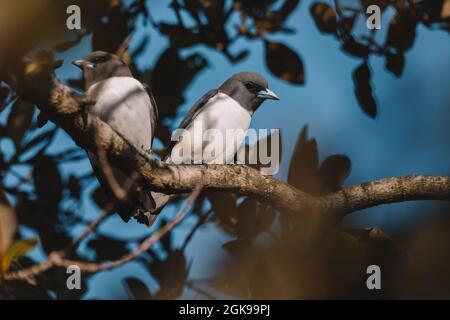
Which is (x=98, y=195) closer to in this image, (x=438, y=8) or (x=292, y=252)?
(x=438, y=8)

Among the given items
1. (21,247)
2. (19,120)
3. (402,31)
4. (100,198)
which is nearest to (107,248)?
(100,198)

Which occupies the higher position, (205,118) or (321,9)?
(321,9)

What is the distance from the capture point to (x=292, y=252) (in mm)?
2008

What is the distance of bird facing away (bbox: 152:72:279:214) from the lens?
4.98 metres

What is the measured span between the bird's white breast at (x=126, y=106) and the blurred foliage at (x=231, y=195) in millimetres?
112

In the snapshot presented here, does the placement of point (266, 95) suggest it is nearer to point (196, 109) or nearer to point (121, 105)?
point (196, 109)

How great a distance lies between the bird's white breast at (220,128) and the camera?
4.97 m

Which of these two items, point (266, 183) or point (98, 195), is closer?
point (266, 183)

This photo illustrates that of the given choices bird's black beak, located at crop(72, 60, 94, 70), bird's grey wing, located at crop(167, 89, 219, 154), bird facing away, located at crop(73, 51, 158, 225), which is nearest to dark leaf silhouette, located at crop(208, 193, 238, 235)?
bird facing away, located at crop(73, 51, 158, 225)

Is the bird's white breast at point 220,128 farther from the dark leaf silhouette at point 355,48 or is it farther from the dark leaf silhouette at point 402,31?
the dark leaf silhouette at point 402,31

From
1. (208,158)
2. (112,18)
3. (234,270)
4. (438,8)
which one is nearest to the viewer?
(234,270)
